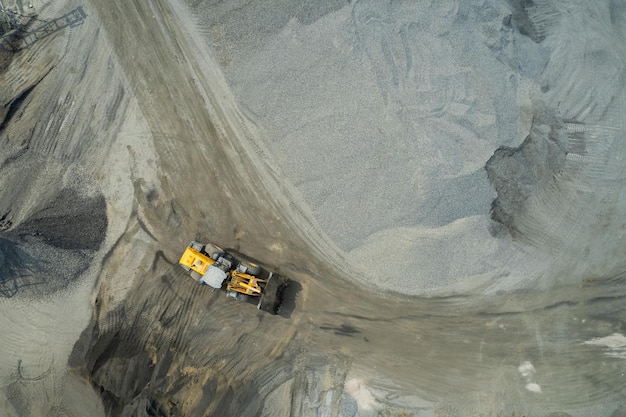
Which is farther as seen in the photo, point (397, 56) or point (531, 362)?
point (531, 362)

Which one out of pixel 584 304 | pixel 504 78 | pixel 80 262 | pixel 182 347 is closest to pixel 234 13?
pixel 504 78

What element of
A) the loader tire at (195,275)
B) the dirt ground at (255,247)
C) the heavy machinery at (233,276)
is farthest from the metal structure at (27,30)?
the loader tire at (195,275)

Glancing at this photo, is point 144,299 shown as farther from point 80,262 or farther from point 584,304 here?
point 584,304

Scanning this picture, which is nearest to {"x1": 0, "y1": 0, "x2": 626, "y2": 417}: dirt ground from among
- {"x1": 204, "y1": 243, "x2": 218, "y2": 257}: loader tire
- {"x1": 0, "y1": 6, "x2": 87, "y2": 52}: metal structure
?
{"x1": 0, "y1": 6, "x2": 87, "y2": 52}: metal structure

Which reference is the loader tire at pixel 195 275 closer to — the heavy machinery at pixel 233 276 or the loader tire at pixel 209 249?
the heavy machinery at pixel 233 276

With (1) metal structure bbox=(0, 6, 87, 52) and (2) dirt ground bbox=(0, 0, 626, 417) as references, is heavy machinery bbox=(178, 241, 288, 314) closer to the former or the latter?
(2) dirt ground bbox=(0, 0, 626, 417)
